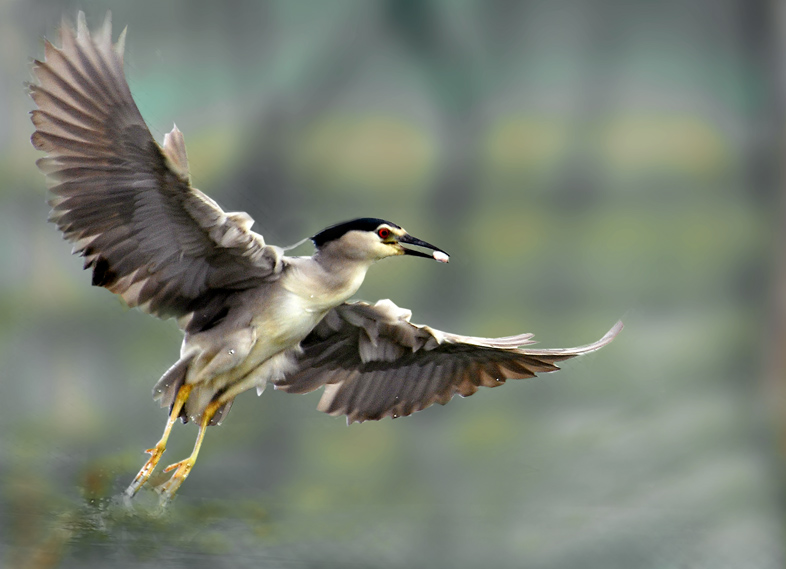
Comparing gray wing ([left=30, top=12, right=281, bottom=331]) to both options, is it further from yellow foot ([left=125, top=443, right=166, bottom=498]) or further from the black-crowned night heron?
yellow foot ([left=125, top=443, right=166, bottom=498])

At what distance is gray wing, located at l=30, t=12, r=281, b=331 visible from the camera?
1.26m

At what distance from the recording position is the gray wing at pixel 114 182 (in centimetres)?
126

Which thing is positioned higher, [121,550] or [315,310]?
[315,310]

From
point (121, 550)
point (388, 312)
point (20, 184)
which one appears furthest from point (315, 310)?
point (20, 184)

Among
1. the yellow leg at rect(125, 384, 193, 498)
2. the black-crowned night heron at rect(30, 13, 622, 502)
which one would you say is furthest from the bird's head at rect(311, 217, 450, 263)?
the yellow leg at rect(125, 384, 193, 498)

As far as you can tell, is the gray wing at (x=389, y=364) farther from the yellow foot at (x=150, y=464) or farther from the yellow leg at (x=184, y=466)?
the yellow foot at (x=150, y=464)

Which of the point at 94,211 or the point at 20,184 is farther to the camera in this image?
the point at 20,184

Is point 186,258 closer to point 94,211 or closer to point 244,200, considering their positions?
point 94,211

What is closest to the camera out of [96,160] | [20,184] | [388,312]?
[96,160]

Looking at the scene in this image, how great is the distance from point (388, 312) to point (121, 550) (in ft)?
2.32

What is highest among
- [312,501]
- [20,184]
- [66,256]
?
[20,184]

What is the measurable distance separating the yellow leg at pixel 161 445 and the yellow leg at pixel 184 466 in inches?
1.5

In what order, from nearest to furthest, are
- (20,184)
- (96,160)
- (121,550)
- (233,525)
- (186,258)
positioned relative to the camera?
(96,160)
(186,258)
(121,550)
(233,525)
(20,184)

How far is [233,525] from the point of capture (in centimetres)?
191
